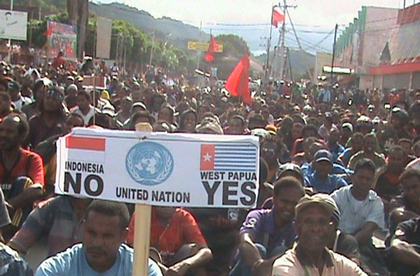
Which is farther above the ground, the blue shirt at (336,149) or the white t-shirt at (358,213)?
the blue shirt at (336,149)

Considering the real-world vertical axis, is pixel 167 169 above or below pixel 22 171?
above

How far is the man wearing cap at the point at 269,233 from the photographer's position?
16.9 ft

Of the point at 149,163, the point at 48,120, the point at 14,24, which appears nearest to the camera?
the point at 149,163

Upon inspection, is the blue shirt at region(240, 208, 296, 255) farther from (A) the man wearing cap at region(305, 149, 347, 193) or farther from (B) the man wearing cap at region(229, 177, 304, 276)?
(A) the man wearing cap at region(305, 149, 347, 193)

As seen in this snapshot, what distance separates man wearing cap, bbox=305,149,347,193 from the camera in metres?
7.36

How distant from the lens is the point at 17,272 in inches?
133

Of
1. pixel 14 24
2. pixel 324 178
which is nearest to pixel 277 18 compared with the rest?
pixel 14 24

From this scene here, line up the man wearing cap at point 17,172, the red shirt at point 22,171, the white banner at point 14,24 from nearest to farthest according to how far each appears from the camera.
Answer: the man wearing cap at point 17,172, the red shirt at point 22,171, the white banner at point 14,24

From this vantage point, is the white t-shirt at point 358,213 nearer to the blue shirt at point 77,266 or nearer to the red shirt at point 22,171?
the red shirt at point 22,171

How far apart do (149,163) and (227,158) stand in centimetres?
39

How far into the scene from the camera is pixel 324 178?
293 inches

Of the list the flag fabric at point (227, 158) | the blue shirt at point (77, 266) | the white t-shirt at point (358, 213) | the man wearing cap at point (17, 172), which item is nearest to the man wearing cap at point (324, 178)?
the white t-shirt at point (358, 213)

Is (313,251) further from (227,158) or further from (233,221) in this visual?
(233,221)

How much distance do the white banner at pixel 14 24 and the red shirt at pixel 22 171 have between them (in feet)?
83.8
